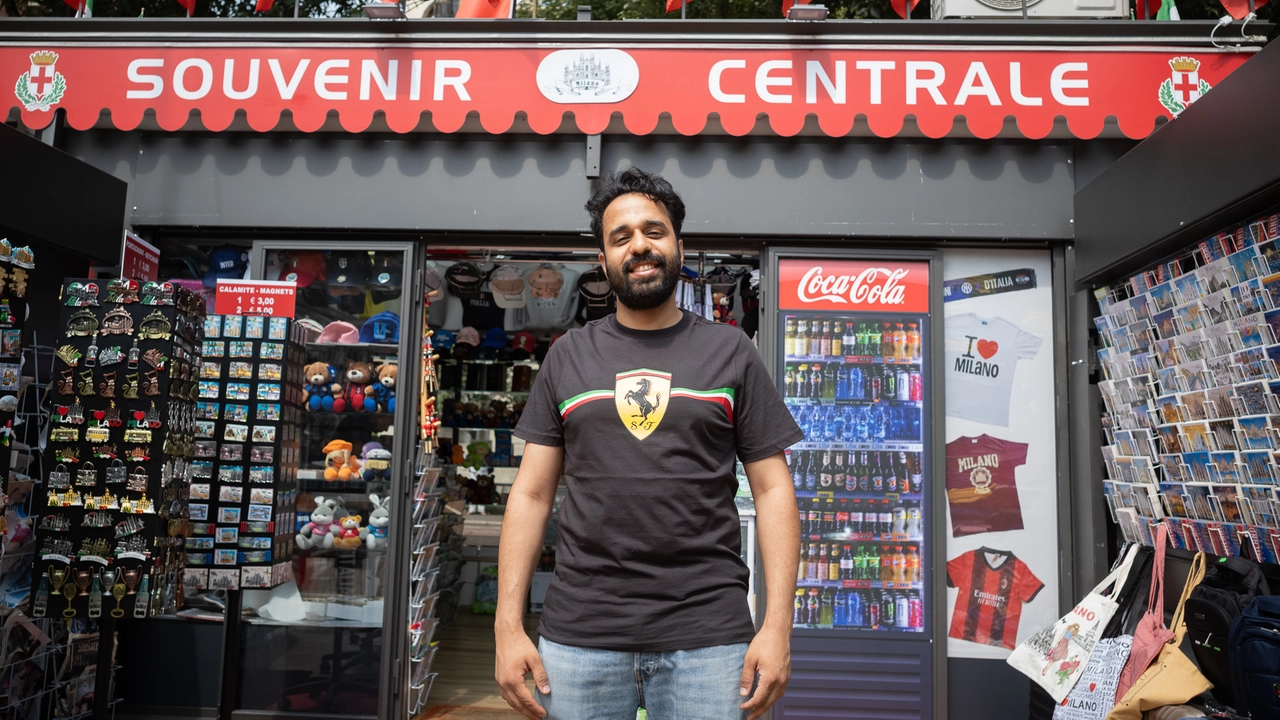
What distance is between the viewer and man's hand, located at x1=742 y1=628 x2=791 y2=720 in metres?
1.54

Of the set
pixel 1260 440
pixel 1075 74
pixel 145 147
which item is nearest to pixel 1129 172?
pixel 1075 74

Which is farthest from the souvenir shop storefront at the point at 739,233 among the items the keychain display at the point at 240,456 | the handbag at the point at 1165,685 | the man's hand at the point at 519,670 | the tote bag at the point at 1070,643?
the man's hand at the point at 519,670

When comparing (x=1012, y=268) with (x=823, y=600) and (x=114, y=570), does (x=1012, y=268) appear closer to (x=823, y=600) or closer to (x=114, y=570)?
(x=823, y=600)

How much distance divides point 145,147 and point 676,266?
3.81 m

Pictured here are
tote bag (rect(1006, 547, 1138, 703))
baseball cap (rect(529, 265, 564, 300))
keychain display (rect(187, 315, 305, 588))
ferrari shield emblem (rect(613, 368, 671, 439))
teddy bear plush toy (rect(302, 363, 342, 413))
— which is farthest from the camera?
baseball cap (rect(529, 265, 564, 300))

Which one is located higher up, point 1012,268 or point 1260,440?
point 1012,268

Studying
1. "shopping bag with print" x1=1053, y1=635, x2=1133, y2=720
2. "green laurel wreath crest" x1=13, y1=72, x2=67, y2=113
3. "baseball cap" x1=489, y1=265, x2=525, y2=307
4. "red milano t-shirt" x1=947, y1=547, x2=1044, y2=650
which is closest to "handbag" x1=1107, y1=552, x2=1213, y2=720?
"shopping bag with print" x1=1053, y1=635, x2=1133, y2=720

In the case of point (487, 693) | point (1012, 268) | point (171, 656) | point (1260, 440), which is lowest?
point (487, 693)

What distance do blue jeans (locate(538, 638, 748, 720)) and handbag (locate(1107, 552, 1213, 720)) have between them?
80.5 inches

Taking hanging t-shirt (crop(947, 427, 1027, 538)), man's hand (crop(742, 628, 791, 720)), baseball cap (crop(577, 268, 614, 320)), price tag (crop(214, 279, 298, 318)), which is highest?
baseball cap (crop(577, 268, 614, 320))

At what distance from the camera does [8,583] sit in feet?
11.7

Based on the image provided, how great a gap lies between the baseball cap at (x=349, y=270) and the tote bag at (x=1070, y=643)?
347cm

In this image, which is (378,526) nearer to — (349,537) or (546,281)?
(349,537)

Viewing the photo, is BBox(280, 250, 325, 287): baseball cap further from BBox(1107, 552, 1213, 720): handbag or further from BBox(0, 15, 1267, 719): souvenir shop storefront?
BBox(1107, 552, 1213, 720): handbag
